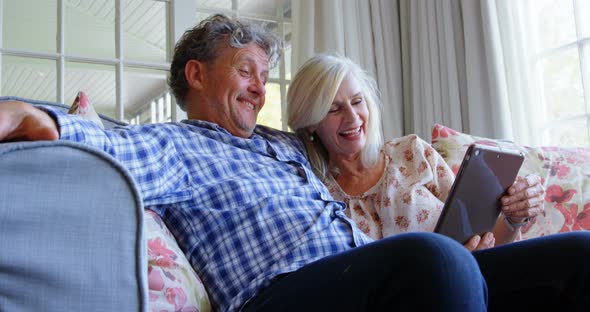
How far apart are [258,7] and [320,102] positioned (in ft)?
5.03

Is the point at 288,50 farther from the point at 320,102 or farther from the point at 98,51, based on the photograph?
the point at 320,102

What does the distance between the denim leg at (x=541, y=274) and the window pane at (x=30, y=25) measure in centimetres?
203

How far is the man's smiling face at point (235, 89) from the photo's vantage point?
1768 millimetres

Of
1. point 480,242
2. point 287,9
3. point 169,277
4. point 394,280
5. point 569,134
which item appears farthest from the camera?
point 287,9

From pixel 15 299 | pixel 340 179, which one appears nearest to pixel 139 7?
pixel 340 179

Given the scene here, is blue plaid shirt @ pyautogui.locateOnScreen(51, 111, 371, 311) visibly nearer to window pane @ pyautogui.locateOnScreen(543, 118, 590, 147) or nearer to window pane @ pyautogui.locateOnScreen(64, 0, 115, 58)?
window pane @ pyautogui.locateOnScreen(64, 0, 115, 58)

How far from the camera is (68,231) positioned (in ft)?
2.61

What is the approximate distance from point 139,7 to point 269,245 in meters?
1.80

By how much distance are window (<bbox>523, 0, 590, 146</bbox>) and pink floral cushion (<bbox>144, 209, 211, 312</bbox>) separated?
187 centimetres

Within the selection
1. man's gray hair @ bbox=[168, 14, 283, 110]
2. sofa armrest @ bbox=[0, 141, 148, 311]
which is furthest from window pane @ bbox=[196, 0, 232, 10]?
sofa armrest @ bbox=[0, 141, 148, 311]

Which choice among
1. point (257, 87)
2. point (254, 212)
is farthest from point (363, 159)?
point (254, 212)

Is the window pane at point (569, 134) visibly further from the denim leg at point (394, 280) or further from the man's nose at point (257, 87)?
the denim leg at point (394, 280)

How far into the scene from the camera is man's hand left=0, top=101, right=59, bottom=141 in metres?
0.93

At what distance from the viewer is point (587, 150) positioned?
2.07 metres
